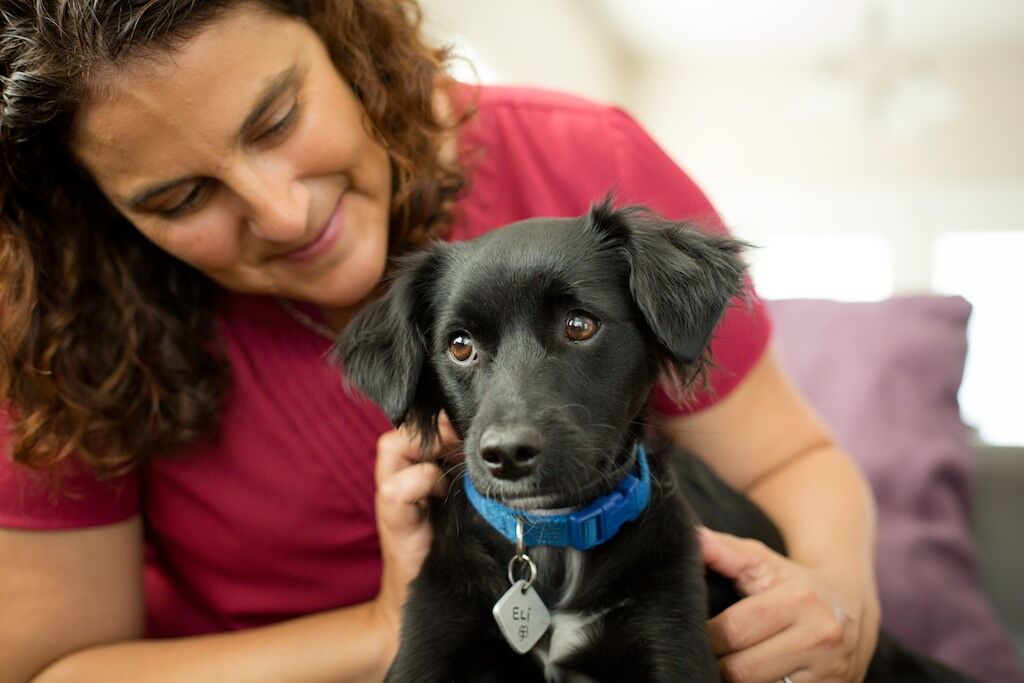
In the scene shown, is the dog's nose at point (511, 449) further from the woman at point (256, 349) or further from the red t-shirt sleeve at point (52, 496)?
the red t-shirt sleeve at point (52, 496)

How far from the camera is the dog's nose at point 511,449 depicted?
1.02 meters

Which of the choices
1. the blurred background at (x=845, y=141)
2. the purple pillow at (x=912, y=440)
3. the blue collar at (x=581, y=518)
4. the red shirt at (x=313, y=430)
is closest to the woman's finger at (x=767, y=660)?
the blue collar at (x=581, y=518)

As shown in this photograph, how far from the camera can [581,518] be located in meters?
1.13

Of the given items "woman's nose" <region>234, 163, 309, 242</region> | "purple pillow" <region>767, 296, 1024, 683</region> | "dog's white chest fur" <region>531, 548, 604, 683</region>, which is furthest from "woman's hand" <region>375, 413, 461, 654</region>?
"purple pillow" <region>767, 296, 1024, 683</region>

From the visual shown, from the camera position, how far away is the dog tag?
1117 millimetres

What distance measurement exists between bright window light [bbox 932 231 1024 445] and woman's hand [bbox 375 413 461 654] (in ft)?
19.9

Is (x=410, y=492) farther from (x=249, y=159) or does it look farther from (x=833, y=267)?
(x=833, y=267)

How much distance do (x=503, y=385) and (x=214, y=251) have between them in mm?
524

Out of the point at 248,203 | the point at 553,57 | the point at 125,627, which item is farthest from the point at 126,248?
the point at 553,57

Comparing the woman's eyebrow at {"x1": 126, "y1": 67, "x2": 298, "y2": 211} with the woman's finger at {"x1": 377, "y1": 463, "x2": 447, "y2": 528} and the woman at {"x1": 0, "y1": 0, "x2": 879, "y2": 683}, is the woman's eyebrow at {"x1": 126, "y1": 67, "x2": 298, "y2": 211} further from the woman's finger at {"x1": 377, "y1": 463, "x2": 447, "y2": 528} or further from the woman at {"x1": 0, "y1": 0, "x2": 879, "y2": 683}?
the woman's finger at {"x1": 377, "y1": 463, "x2": 447, "y2": 528}

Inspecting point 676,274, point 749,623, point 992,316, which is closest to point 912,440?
point 749,623

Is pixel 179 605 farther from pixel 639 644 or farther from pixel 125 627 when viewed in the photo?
pixel 639 644

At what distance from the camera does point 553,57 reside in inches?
226

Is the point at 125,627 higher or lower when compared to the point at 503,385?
lower
